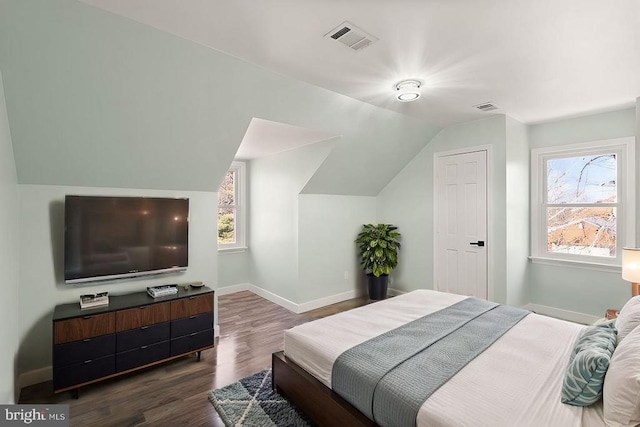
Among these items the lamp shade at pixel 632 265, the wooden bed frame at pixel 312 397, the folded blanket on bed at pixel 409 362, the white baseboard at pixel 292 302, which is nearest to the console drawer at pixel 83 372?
the wooden bed frame at pixel 312 397

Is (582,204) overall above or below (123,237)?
above

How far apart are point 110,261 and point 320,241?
8.44 ft

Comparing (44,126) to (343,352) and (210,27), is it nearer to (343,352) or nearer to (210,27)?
(210,27)

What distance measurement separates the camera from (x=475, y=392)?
1.47m

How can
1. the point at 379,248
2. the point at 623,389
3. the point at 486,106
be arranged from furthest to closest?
the point at 379,248, the point at 486,106, the point at 623,389

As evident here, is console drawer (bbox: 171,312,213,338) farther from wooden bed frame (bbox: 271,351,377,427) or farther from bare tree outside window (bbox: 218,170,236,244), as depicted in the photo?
bare tree outside window (bbox: 218,170,236,244)

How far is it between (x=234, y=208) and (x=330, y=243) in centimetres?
192

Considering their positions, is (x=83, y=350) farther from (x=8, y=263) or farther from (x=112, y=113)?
(x=112, y=113)

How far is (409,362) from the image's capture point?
1.75m

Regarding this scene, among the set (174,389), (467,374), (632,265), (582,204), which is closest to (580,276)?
(582,204)

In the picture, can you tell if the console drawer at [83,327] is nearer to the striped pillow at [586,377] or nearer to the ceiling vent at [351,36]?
the ceiling vent at [351,36]

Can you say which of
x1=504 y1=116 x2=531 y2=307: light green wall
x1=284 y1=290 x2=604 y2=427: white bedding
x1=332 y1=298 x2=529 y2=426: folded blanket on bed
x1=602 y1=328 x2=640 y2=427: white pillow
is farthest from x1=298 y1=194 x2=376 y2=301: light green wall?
x1=602 y1=328 x2=640 y2=427: white pillow

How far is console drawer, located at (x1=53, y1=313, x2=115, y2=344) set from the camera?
228 centimetres

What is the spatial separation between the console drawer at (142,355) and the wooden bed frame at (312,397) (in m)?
1.06
